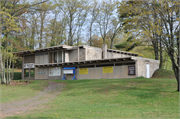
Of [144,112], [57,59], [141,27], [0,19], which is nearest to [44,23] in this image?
[57,59]

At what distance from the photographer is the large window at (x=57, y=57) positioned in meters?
31.2

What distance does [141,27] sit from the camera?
1546 centimetres

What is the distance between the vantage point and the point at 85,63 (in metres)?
28.2

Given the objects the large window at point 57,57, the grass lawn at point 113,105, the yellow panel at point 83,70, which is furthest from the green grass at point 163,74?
the large window at point 57,57

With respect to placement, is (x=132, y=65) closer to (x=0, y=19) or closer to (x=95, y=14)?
(x=0, y=19)

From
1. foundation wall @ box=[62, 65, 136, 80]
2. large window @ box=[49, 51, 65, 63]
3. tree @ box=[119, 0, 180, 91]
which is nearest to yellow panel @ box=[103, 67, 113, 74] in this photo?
foundation wall @ box=[62, 65, 136, 80]

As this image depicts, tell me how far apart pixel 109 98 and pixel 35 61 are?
77.9ft

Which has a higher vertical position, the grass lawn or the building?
the building

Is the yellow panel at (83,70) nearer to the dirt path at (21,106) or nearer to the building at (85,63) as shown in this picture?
the building at (85,63)

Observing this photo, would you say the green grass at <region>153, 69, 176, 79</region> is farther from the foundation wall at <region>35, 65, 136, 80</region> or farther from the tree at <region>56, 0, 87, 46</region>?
the tree at <region>56, 0, 87, 46</region>

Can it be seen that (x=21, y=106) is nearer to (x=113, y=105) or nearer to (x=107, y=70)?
(x=113, y=105)

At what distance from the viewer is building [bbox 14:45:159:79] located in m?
24.8

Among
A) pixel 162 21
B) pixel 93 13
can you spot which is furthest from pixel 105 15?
pixel 162 21

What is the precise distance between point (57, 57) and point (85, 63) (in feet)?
20.2
